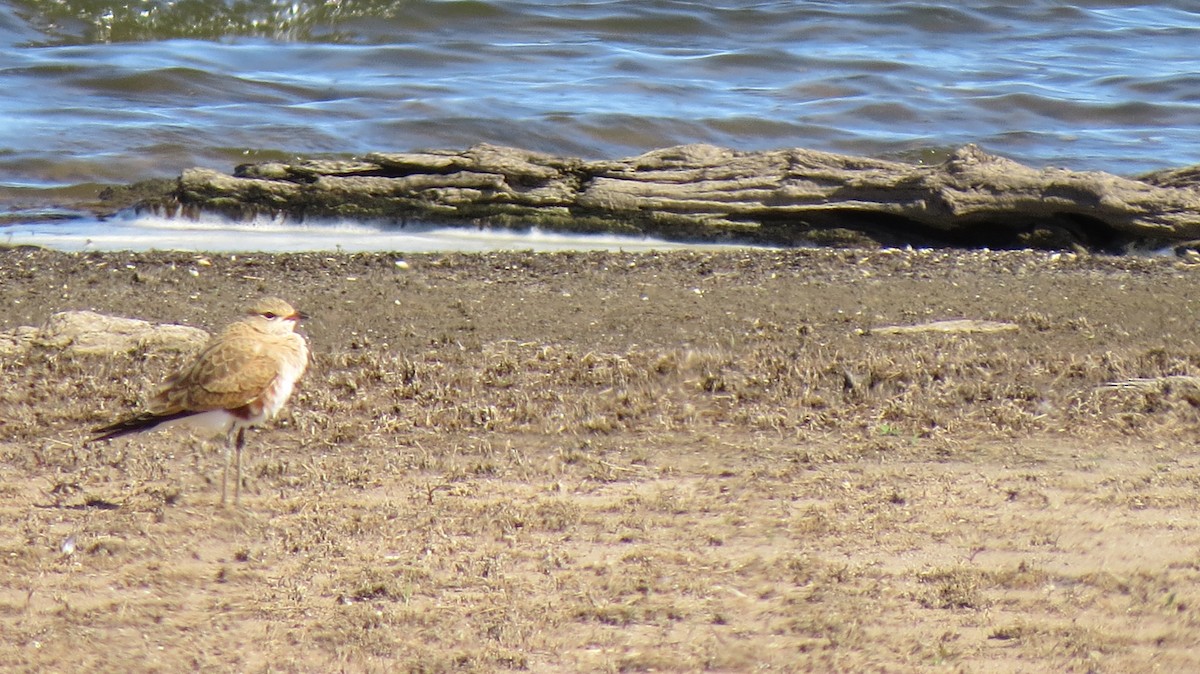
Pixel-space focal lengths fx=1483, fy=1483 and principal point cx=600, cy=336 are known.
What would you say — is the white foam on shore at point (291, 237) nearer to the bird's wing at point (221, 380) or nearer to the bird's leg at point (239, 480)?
the bird's wing at point (221, 380)

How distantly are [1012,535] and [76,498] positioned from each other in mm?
3075

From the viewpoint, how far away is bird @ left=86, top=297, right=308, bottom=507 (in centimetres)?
505

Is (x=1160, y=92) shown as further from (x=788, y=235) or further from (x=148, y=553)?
(x=148, y=553)

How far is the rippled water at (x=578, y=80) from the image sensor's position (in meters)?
14.7

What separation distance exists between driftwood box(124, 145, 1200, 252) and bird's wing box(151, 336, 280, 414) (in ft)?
18.5

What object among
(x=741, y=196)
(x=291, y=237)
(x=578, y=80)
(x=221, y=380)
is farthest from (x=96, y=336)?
(x=578, y=80)

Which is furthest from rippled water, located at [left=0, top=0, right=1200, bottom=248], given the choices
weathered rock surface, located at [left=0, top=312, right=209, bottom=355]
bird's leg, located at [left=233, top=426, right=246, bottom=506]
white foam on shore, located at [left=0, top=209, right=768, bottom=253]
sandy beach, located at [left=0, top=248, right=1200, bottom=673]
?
bird's leg, located at [left=233, top=426, right=246, bottom=506]

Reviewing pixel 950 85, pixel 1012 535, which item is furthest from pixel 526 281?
pixel 950 85

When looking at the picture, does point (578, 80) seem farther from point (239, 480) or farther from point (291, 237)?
point (239, 480)

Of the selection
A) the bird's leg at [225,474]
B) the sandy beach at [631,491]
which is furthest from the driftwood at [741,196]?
the bird's leg at [225,474]

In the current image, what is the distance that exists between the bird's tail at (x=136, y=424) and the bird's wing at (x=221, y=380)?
26 millimetres

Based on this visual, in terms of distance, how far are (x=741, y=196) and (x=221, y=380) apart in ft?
20.0

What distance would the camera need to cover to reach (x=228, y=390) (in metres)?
5.12

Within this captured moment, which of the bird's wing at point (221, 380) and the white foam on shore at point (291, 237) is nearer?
the bird's wing at point (221, 380)
